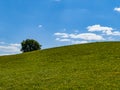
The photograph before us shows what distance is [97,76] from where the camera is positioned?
35.3 m

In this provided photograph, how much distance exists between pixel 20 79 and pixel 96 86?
37.5 ft

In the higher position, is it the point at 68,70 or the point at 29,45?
the point at 29,45

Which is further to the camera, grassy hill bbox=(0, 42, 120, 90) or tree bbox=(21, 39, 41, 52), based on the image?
tree bbox=(21, 39, 41, 52)

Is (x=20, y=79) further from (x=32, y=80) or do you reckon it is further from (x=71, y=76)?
(x=71, y=76)

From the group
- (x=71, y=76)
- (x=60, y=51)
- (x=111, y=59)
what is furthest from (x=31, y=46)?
(x=71, y=76)

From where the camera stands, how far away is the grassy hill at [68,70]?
3203cm

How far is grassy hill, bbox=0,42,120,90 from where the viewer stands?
105ft

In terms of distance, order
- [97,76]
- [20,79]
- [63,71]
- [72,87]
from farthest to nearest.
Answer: [63,71] → [20,79] → [97,76] → [72,87]

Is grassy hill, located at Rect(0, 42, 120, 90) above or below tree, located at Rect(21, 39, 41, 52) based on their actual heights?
below

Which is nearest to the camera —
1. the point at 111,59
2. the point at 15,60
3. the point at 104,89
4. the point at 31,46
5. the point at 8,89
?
the point at 104,89

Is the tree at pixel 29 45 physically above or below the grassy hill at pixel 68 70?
→ above

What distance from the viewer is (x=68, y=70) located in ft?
138

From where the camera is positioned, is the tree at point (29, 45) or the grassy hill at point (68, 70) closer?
the grassy hill at point (68, 70)

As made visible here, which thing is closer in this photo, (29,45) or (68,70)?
(68,70)
